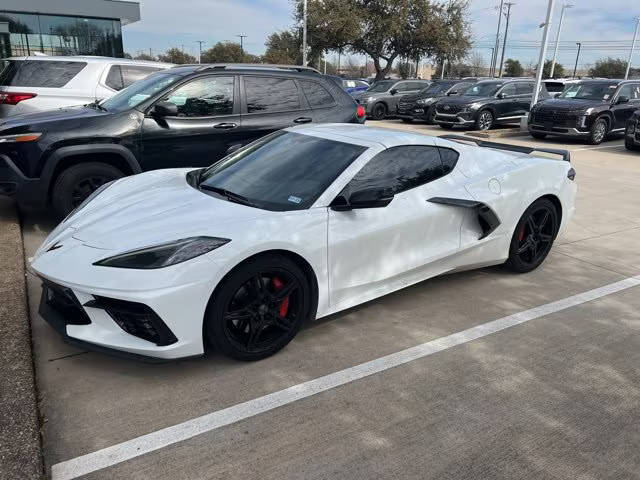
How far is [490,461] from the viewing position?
2482 millimetres

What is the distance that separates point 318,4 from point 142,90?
3154cm

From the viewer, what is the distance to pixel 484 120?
54.2 feet

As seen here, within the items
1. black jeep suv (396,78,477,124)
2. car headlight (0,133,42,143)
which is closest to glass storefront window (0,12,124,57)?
black jeep suv (396,78,477,124)

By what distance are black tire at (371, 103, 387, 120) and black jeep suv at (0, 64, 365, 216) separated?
14108mm

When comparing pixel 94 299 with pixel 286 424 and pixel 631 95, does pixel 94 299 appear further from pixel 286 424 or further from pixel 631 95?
pixel 631 95

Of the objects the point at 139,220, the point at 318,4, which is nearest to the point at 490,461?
the point at 139,220

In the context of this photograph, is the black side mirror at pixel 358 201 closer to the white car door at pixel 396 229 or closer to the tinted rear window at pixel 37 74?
the white car door at pixel 396 229

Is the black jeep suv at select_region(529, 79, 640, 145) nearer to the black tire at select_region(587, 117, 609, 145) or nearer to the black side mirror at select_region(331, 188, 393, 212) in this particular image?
the black tire at select_region(587, 117, 609, 145)

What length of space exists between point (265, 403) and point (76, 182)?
3768mm

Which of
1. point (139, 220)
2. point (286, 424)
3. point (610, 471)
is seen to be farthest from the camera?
point (139, 220)

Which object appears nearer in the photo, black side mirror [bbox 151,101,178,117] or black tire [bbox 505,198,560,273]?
black tire [bbox 505,198,560,273]

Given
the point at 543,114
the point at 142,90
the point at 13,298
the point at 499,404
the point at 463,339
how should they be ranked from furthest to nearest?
the point at 543,114, the point at 142,90, the point at 13,298, the point at 463,339, the point at 499,404

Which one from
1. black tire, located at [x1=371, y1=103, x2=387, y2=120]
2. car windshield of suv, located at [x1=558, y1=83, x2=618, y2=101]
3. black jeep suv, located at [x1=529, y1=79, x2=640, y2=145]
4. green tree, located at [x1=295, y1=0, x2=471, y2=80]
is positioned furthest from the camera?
green tree, located at [x1=295, y1=0, x2=471, y2=80]

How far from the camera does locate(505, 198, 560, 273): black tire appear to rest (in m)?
4.62
